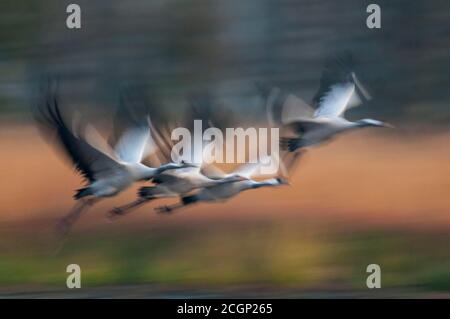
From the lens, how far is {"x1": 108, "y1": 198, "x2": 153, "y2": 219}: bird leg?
4559 millimetres

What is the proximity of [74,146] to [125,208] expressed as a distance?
326 millimetres

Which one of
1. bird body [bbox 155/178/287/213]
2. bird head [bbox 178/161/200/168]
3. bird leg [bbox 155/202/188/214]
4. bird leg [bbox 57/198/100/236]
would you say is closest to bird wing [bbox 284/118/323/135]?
bird body [bbox 155/178/287/213]

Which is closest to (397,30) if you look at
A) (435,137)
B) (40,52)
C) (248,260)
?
(435,137)

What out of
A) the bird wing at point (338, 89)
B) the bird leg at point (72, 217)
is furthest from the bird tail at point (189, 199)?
the bird wing at point (338, 89)

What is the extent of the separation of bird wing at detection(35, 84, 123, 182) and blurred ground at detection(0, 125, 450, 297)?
0.20ft

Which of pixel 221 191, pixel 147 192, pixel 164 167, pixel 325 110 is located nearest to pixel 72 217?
pixel 147 192

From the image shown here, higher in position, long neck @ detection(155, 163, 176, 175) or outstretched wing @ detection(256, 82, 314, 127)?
outstretched wing @ detection(256, 82, 314, 127)

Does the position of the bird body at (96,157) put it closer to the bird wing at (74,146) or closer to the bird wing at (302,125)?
the bird wing at (74,146)

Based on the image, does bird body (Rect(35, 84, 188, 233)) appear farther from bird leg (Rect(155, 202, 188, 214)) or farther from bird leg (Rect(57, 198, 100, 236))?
bird leg (Rect(155, 202, 188, 214))

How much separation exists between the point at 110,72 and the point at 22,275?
0.90m

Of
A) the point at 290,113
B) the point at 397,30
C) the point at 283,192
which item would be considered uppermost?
the point at 397,30

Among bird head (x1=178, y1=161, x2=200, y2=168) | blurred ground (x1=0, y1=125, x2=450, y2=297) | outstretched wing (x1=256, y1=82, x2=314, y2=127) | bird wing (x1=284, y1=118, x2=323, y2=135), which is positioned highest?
outstretched wing (x1=256, y1=82, x2=314, y2=127)

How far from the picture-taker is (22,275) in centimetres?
457

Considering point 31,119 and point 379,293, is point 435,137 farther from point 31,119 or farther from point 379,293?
point 31,119
